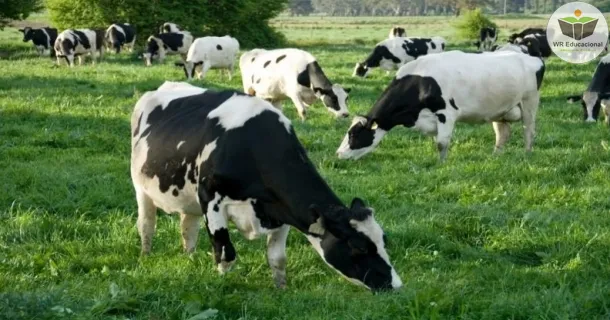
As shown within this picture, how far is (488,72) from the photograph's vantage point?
38.9 ft

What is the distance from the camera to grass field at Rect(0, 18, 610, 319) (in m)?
5.14

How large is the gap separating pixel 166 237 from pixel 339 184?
276cm

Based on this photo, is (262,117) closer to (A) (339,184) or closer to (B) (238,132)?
(B) (238,132)

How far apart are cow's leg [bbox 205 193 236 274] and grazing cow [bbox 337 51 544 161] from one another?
551 centimetres

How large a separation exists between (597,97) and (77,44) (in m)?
20.2

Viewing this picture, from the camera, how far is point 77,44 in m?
30.0

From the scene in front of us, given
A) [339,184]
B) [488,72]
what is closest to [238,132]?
[339,184]

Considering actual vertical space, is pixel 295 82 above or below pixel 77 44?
above

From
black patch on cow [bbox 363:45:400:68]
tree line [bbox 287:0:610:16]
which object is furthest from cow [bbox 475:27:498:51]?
tree line [bbox 287:0:610:16]

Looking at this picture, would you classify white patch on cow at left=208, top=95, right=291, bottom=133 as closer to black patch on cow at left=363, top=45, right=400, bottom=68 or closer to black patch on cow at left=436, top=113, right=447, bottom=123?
black patch on cow at left=436, top=113, right=447, bottom=123

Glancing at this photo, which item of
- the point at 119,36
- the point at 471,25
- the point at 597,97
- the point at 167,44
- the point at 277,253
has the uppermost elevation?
the point at 277,253

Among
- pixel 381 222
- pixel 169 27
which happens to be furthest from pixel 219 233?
pixel 169 27

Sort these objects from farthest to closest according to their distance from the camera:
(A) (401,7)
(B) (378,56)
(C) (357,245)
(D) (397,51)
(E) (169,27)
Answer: (A) (401,7), (E) (169,27), (D) (397,51), (B) (378,56), (C) (357,245)

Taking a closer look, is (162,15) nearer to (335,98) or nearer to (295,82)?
(295,82)
